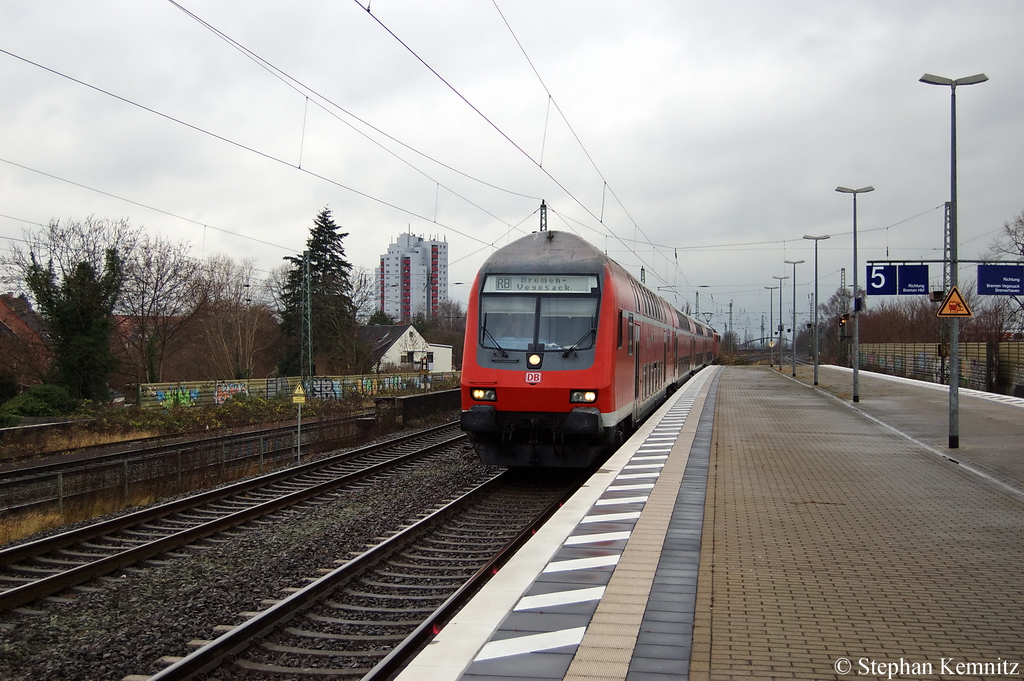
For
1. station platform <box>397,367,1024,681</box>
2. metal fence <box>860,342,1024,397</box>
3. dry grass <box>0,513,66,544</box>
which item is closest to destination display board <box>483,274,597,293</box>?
station platform <box>397,367,1024,681</box>

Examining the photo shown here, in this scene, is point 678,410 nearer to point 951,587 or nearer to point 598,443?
point 598,443

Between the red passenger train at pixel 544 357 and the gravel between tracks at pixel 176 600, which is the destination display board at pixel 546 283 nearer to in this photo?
the red passenger train at pixel 544 357

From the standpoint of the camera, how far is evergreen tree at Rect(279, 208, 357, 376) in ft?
149

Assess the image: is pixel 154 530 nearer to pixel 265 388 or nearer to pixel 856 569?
pixel 856 569

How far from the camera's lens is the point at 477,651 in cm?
498

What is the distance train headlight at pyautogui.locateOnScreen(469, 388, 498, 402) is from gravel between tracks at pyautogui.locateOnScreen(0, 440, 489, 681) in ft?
6.19

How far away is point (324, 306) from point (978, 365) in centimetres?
3520

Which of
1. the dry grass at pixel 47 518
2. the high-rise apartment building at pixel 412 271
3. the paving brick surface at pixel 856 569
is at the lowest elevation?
the dry grass at pixel 47 518

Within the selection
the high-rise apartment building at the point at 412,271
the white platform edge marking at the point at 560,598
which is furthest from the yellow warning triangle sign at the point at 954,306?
the high-rise apartment building at the point at 412,271

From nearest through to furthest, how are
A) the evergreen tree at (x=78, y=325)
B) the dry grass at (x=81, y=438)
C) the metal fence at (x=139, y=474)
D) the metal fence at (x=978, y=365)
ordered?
the metal fence at (x=139, y=474) < the dry grass at (x=81, y=438) < the evergreen tree at (x=78, y=325) < the metal fence at (x=978, y=365)

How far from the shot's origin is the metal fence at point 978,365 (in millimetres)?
36375

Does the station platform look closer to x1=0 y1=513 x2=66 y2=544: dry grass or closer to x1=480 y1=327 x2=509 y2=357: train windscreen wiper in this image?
x1=480 y1=327 x2=509 y2=357: train windscreen wiper

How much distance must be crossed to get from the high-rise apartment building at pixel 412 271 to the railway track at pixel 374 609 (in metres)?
114

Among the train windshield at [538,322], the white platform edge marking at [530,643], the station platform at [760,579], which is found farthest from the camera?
the train windshield at [538,322]
